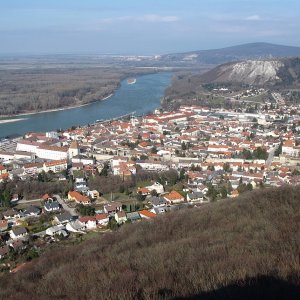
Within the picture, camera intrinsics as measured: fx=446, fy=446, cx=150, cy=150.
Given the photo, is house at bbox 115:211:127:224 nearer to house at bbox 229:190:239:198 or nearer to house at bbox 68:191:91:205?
house at bbox 68:191:91:205

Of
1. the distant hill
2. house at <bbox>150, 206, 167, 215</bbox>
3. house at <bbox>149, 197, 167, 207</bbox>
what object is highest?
the distant hill

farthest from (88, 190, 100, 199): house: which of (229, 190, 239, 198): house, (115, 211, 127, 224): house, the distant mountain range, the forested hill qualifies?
the distant mountain range

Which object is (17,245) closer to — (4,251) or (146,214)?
(4,251)

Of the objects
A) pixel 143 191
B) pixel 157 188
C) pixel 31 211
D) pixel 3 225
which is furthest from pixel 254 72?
pixel 3 225

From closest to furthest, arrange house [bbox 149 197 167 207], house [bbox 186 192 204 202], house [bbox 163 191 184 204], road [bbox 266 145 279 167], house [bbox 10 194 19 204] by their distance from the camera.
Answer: house [bbox 149 197 167 207] < house [bbox 163 191 184 204] < house [bbox 186 192 204 202] < house [bbox 10 194 19 204] < road [bbox 266 145 279 167]

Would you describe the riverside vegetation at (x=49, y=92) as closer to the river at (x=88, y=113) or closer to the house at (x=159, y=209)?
the river at (x=88, y=113)
